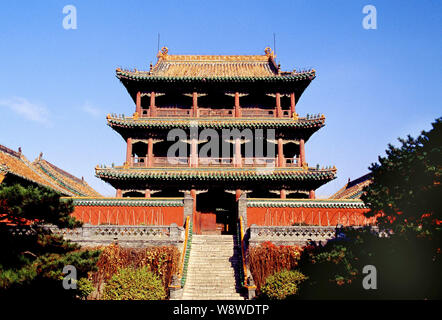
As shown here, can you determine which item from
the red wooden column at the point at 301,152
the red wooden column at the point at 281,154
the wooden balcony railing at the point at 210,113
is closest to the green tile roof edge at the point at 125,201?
the wooden balcony railing at the point at 210,113

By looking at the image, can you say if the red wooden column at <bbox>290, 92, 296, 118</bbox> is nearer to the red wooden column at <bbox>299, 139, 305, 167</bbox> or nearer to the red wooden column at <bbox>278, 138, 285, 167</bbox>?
the red wooden column at <bbox>299, 139, 305, 167</bbox>

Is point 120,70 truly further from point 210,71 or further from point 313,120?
point 313,120

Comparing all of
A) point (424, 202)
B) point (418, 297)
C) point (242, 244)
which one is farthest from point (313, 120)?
point (418, 297)

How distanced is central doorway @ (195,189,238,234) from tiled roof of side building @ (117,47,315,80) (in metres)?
8.14

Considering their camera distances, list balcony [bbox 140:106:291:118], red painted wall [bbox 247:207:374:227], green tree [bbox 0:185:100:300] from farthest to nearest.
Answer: balcony [bbox 140:106:291:118]
red painted wall [bbox 247:207:374:227]
green tree [bbox 0:185:100:300]

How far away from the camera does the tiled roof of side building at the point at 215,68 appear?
21.9 meters

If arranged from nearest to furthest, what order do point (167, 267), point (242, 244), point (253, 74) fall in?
point (167, 267) → point (242, 244) → point (253, 74)

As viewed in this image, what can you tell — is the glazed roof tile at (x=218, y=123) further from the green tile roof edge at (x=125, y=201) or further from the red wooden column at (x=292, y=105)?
the green tile roof edge at (x=125, y=201)

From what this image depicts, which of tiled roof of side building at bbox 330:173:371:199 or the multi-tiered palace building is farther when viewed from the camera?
tiled roof of side building at bbox 330:173:371:199

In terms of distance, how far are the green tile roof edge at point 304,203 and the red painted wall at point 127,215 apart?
13.6 feet

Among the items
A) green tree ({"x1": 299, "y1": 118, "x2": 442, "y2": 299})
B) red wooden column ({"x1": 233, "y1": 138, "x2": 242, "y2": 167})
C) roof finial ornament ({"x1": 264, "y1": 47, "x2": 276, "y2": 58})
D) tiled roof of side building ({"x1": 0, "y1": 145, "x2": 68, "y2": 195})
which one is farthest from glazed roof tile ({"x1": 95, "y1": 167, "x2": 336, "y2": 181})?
roof finial ornament ({"x1": 264, "y1": 47, "x2": 276, "y2": 58})

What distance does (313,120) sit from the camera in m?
20.8

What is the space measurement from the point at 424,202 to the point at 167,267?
9.02 metres

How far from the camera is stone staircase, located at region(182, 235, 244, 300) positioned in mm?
11672
